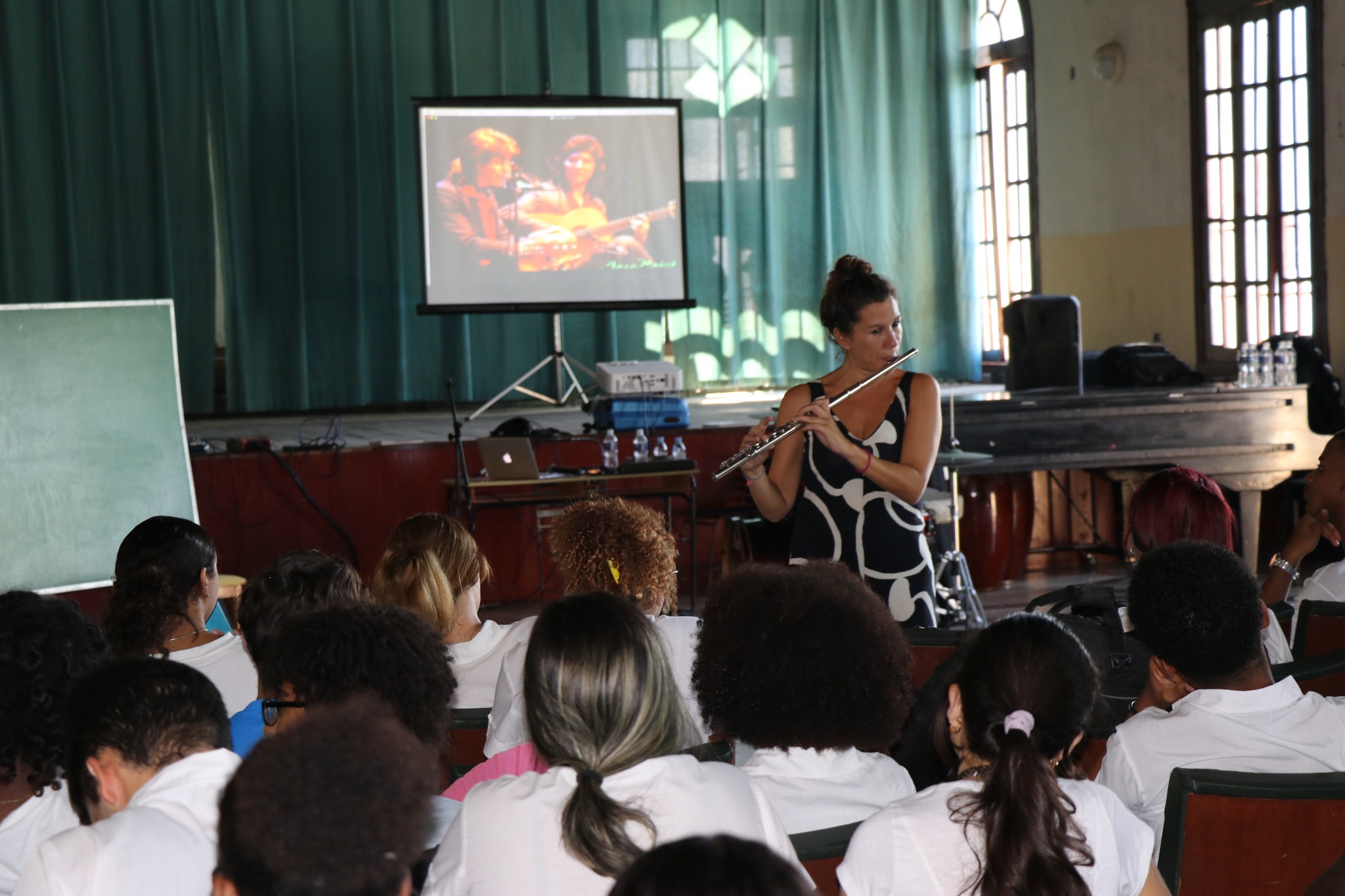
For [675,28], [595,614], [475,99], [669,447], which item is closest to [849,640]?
[595,614]

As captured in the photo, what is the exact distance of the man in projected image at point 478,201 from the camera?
8.02 meters

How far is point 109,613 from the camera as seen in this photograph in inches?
92.0

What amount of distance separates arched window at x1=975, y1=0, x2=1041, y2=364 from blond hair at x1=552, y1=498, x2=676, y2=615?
7749 mm

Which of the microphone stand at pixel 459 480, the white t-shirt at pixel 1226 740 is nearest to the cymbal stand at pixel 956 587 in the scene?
the microphone stand at pixel 459 480

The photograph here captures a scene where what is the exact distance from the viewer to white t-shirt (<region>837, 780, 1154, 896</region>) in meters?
1.31

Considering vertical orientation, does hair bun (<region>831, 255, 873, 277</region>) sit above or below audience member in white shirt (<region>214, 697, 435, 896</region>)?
above

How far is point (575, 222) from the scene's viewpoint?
8320 millimetres

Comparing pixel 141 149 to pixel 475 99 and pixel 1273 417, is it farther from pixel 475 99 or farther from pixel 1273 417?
pixel 1273 417

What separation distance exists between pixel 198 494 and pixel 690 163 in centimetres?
515

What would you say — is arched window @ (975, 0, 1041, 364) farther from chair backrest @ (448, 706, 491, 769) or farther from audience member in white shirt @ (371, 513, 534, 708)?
chair backrest @ (448, 706, 491, 769)

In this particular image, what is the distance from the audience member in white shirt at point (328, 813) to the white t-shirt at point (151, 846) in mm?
217

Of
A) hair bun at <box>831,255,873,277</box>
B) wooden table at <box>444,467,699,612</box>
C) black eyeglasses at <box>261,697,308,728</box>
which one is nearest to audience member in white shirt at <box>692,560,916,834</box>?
black eyeglasses at <box>261,697,308,728</box>

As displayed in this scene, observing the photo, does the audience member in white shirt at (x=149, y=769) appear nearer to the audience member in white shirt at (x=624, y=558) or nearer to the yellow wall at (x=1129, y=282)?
the audience member in white shirt at (x=624, y=558)

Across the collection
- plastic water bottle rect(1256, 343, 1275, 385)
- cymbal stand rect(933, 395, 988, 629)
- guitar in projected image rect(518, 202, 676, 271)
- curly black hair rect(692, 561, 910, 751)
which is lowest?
cymbal stand rect(933, 395, 988, 629)
